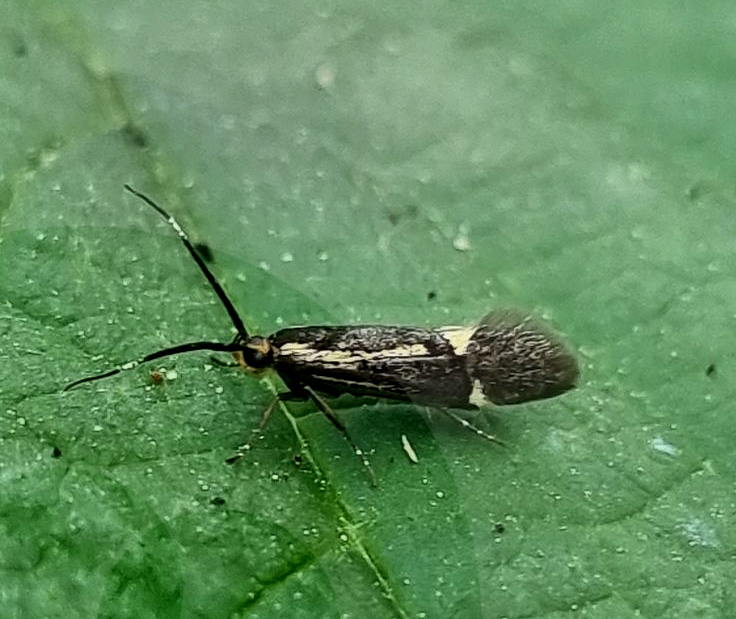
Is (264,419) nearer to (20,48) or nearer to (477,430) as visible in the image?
(477,430)

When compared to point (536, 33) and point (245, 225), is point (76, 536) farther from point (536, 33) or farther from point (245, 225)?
point (536, 33)

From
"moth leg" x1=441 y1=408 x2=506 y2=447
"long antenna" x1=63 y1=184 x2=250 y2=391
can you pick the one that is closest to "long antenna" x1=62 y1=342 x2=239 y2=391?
"long antenna" x1=63 y1=184 x2=250 y2=391

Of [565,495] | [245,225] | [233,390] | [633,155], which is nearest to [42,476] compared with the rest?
[233,390]

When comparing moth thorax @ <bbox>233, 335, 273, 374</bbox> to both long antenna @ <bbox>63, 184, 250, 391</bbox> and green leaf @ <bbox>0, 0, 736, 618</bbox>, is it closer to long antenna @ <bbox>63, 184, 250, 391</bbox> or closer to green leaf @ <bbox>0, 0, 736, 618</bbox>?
long antenna @ <bbox>63, 184, 250, 391</bbox>

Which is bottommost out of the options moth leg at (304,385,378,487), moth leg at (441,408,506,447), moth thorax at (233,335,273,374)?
moth leg at (441,408,506,447)

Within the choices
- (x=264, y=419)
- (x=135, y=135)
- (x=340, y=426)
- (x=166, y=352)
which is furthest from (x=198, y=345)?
(x=135, y=135)

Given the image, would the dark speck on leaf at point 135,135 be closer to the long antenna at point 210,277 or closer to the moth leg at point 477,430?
the long antenna at point 210,277
